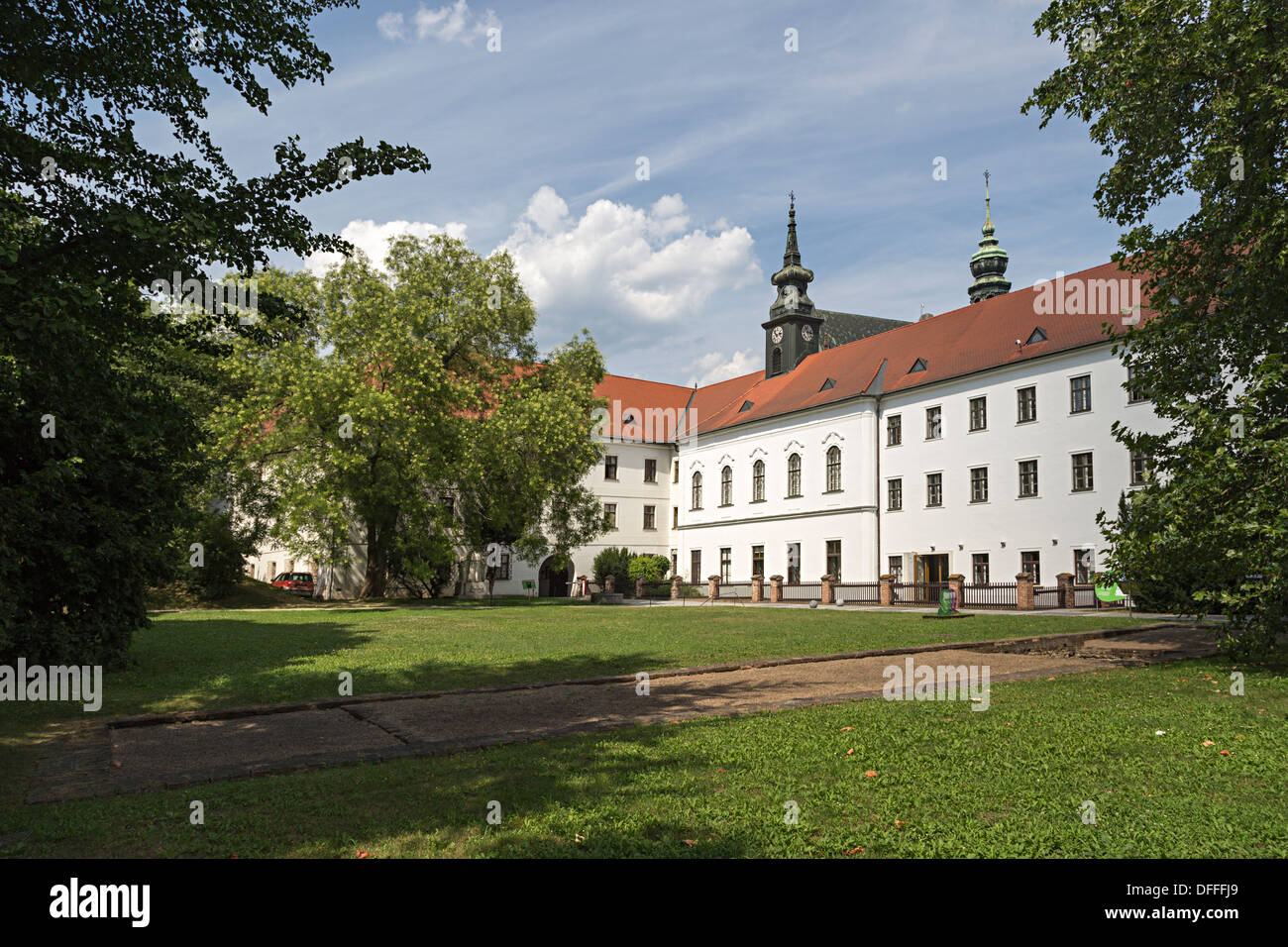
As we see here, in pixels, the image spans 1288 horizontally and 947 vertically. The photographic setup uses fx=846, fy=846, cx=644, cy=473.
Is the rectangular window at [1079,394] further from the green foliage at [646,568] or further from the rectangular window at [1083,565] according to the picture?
the green foliage at [646,568]

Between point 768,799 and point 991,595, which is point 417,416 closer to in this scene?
point 991,595

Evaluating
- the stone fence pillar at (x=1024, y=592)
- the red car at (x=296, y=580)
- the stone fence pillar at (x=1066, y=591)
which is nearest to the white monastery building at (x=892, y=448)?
the stone fence pillar at (x=1066, y=591)

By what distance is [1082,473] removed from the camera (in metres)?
36.8

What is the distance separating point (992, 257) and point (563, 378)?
4068 centimetres

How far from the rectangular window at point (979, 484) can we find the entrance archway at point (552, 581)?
26305 millimetres

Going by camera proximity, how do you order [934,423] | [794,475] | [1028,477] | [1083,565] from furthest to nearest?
[794,475] → [934,423] → [1028,477] → [1083,565]

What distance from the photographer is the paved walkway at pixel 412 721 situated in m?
6.86

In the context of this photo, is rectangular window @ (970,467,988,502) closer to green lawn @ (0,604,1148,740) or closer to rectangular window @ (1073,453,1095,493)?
rectangular window @ (1073,453,1095,493)

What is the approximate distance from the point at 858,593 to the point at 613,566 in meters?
17.8

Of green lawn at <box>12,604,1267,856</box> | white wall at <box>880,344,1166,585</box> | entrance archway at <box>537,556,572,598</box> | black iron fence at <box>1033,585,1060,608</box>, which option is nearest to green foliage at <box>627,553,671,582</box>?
entrance archway at <box>537,556,572,598</box>

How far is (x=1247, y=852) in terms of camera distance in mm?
4410

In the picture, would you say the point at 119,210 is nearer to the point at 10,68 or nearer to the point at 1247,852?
the point at 10,68

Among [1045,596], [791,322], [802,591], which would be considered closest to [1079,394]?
[1045,596]
